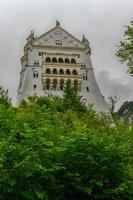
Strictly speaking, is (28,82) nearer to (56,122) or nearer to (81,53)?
(81,53)

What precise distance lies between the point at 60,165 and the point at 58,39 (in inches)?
2750

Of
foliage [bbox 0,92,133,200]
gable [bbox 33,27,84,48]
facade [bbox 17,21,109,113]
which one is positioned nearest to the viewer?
foliage [bbox 0,92,133,200]

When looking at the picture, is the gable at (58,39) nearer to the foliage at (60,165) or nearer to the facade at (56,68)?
the facade at (56,68)

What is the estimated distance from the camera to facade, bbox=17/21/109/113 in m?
76.9

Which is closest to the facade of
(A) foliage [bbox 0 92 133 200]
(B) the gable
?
(B) the gable

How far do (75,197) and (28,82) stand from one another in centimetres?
6287

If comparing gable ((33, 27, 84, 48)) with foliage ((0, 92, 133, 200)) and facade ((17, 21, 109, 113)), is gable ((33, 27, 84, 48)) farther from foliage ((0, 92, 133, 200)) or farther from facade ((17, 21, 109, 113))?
foliage ((0, 92, 133, 200))

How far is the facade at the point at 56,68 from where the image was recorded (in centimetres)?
7688

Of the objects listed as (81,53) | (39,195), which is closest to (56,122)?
(39,195)

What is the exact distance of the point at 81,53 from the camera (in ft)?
270

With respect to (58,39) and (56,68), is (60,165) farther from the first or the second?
(58,39)

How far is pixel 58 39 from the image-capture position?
83562 mm

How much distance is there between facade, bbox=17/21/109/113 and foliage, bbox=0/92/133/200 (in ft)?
193

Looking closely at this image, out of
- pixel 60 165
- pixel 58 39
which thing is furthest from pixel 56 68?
pixel 60 165
